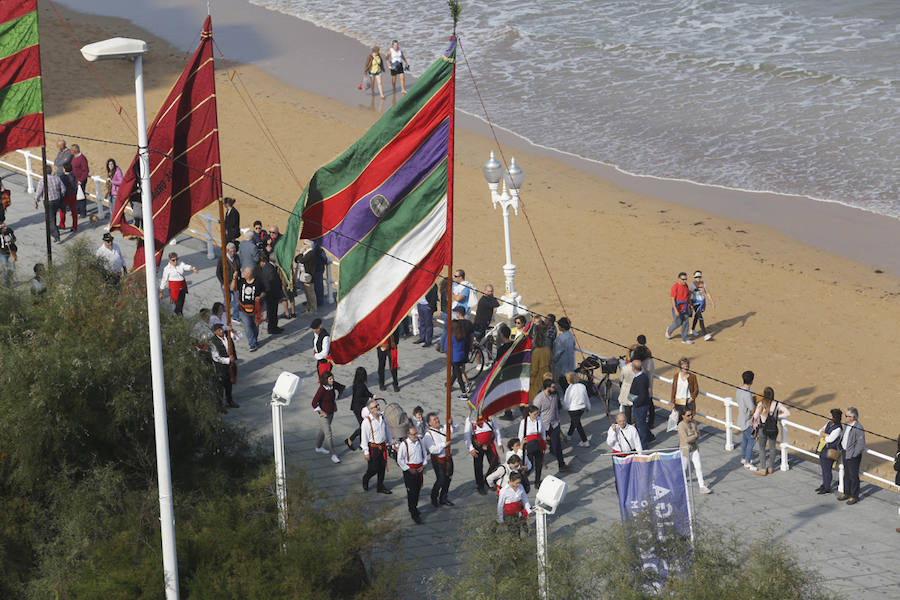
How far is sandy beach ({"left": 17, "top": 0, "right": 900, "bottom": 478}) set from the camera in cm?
2395

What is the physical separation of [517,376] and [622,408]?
123 inches

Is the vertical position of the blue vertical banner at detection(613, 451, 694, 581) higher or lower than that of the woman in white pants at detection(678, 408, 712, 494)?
higher

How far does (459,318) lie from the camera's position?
63.0 feet

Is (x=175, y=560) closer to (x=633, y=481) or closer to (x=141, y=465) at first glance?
(x=141, y=465)

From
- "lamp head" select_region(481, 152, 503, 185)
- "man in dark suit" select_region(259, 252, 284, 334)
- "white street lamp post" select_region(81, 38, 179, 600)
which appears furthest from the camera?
"lamp head" select_region(481, 152, 503, 185)

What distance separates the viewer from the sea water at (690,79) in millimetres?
34625

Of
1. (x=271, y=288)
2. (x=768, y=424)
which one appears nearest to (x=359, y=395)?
(x=271, y=288)

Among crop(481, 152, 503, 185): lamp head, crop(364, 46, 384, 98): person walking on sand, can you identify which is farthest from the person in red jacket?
crop(364, 46, 384, 98): person walking on sand

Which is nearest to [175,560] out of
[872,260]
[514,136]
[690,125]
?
[872,260]

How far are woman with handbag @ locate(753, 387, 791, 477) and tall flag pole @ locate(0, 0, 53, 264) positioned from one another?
11.0 m

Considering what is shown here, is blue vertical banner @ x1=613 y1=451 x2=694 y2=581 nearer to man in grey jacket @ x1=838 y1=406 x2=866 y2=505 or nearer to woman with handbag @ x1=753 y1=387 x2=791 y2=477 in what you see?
man in grey jacket @ x1=838 y1=406 x2=866 y2=505

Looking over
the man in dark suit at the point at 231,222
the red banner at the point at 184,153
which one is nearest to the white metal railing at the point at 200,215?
the man in dark suit at the point at 231,222

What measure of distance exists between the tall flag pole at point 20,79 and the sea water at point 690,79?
1910cm

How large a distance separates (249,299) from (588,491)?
6.42m
